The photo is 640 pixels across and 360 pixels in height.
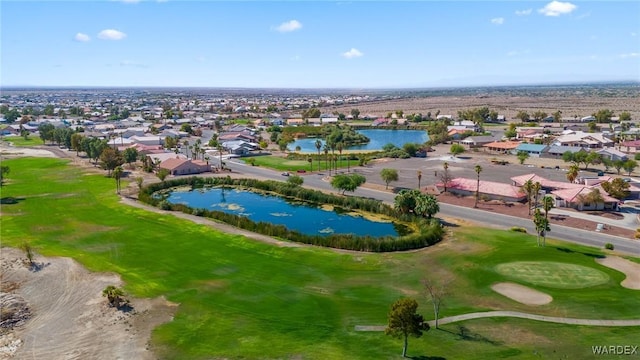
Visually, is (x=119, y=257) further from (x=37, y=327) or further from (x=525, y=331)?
(x=525, y=331)

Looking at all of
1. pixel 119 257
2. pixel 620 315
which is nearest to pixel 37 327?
pixel 119 257

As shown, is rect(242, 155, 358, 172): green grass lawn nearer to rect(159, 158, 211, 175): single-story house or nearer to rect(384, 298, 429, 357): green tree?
rect(159, 158, 211, 175): single-story house

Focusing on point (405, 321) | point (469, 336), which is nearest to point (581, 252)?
point (469, 336)

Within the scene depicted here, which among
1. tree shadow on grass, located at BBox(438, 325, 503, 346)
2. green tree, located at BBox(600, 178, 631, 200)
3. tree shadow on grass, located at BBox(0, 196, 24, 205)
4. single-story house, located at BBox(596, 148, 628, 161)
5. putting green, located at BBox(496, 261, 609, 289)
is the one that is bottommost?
tree shadow on grass, located at BBox(438, 325, 503, 346)

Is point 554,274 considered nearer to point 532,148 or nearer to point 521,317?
point 521,317

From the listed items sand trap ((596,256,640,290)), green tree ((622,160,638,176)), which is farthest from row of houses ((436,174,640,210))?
sand trap ((596,256,640,290))

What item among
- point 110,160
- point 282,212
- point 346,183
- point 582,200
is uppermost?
Result: point 110,160
